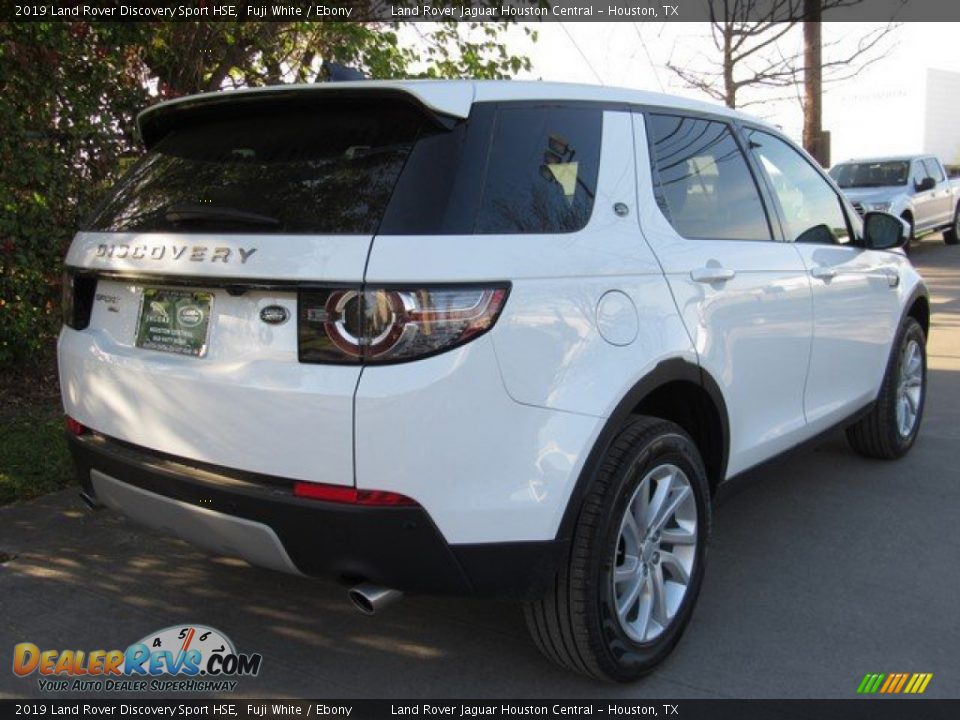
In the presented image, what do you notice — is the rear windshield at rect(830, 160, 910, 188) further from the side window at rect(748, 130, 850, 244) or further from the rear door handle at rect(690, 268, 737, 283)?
the rear door handle at rect(690, 268, 737, 283)

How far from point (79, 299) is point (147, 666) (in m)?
1.27

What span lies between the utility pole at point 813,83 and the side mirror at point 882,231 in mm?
7818

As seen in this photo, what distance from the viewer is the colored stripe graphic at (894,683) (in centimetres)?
286

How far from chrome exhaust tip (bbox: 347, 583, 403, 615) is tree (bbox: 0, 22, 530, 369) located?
3538mm

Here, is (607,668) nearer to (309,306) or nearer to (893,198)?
(309,306)

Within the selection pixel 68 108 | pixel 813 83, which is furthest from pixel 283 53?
pixel 813 83

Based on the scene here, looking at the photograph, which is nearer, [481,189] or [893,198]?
[481,189]

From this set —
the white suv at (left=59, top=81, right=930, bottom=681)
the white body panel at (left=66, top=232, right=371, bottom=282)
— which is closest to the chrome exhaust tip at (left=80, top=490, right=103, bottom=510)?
the white suv at (left=59, top=81, right=930, bottom=681)

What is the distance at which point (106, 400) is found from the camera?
2807 mm

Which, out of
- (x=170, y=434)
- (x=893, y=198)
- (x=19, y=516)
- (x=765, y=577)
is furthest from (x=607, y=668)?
(x=893, y=198)

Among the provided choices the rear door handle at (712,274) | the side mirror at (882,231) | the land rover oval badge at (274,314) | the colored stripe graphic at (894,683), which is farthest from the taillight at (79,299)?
the side mirror at (882,231)

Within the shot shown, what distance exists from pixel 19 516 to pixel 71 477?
455 mm

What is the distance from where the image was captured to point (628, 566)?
284 cm

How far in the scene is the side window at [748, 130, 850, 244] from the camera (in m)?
3.91
